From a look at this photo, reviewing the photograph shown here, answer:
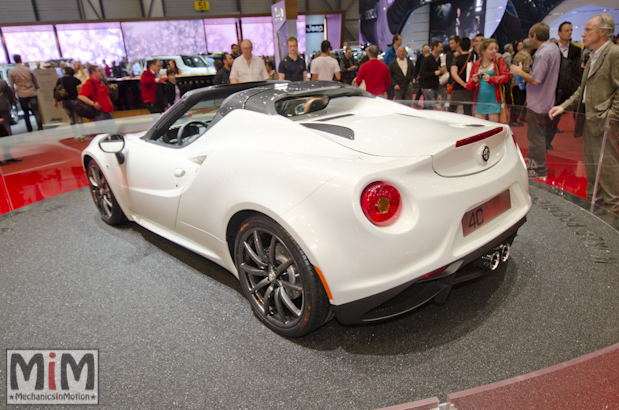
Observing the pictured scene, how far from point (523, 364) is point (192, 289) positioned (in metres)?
1.81

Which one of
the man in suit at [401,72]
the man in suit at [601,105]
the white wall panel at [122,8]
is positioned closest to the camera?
the man in suit at [601,105]

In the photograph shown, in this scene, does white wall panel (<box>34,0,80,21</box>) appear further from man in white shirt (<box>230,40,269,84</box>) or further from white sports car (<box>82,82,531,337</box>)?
white sports car (<box>82,82,531,337</box>)

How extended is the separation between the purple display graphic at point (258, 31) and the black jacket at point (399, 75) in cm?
1020

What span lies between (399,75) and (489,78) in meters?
2.51

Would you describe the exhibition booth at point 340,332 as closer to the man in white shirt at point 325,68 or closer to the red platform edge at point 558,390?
the red platform edge at point 558,390

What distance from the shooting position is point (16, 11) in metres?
17.0

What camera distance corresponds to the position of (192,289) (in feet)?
8.03

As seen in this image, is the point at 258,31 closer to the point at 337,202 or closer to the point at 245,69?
the point at 245,69

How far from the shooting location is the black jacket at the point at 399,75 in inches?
275

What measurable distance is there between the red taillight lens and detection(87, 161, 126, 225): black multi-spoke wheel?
255 cm

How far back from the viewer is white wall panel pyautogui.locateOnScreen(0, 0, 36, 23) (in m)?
16.8

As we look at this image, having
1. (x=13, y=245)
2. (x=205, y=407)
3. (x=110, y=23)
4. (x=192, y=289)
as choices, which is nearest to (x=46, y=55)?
(x=110, y=23)

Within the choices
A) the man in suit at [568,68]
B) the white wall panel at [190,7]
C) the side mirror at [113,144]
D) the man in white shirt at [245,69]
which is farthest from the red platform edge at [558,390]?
the white wall panel at [190,7]

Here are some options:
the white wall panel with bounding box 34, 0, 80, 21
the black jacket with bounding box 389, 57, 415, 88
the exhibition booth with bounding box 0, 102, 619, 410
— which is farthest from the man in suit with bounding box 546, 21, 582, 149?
the white wall panel with bounding box 34, 0, 80, 21
